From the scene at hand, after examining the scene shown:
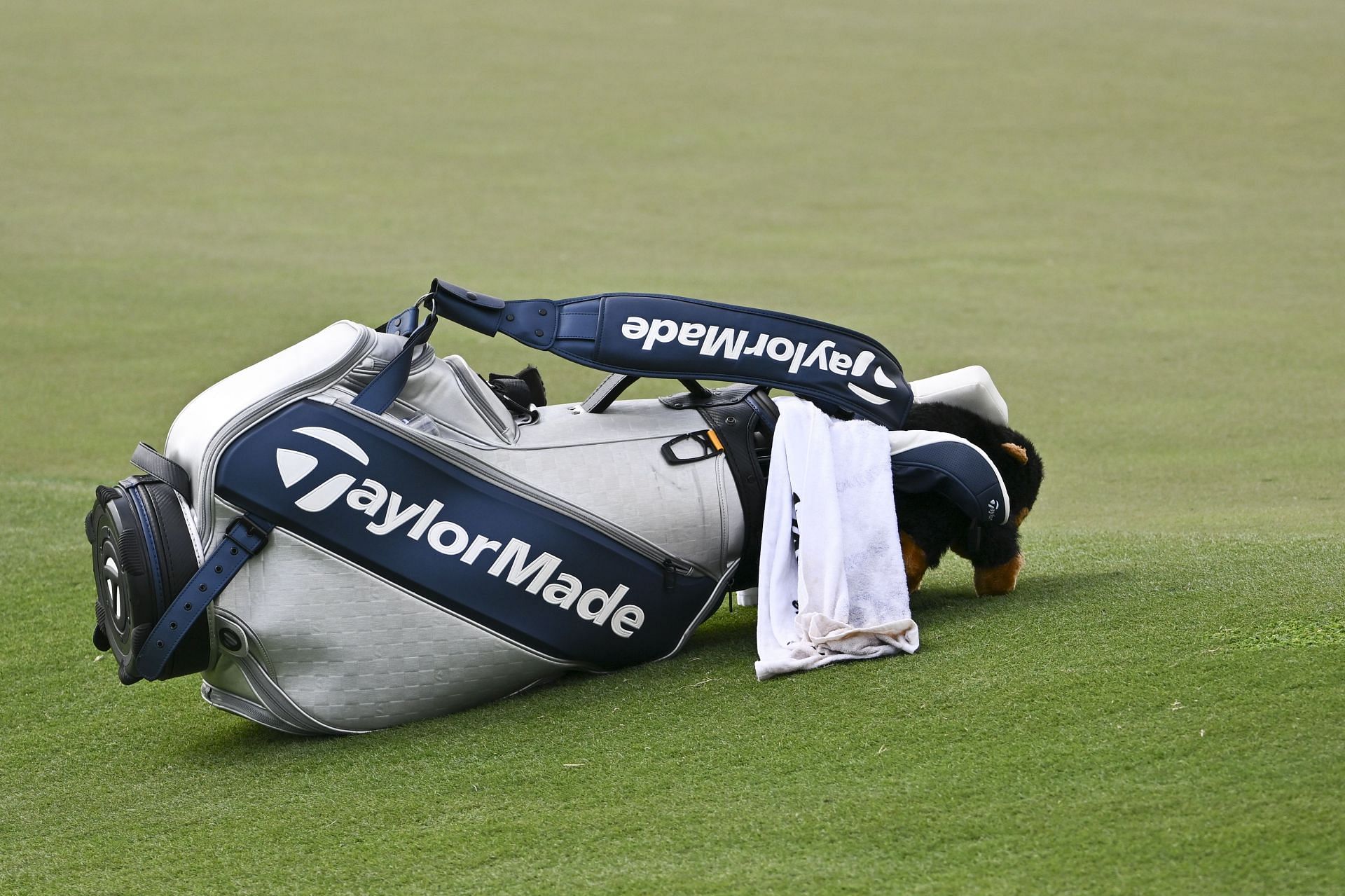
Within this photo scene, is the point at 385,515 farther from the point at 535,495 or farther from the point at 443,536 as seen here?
the point at 535,495

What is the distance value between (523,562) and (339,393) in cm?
46

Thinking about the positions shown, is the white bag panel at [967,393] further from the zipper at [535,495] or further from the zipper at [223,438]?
the zipper at [223,438]

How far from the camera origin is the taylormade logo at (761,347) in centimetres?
285

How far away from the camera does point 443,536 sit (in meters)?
2.66

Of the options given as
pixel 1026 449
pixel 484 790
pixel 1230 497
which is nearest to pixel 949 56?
pixel 1230 497

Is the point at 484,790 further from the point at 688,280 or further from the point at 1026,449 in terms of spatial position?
the point at 688,280

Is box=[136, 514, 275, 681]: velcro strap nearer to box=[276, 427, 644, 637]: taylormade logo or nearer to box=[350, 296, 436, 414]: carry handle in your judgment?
box=[276, 427, 644, 637]: taylormade logo

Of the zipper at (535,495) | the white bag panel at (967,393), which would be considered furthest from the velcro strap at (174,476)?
the white bag panel at (967,393)

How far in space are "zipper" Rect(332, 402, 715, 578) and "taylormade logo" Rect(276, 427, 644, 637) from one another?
0.07 m

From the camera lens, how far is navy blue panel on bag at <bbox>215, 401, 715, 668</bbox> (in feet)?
8.50

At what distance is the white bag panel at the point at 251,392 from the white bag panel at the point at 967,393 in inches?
48.9

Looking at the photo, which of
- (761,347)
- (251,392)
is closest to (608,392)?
(761,347)

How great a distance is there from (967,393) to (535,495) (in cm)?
106

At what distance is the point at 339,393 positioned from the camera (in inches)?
104
